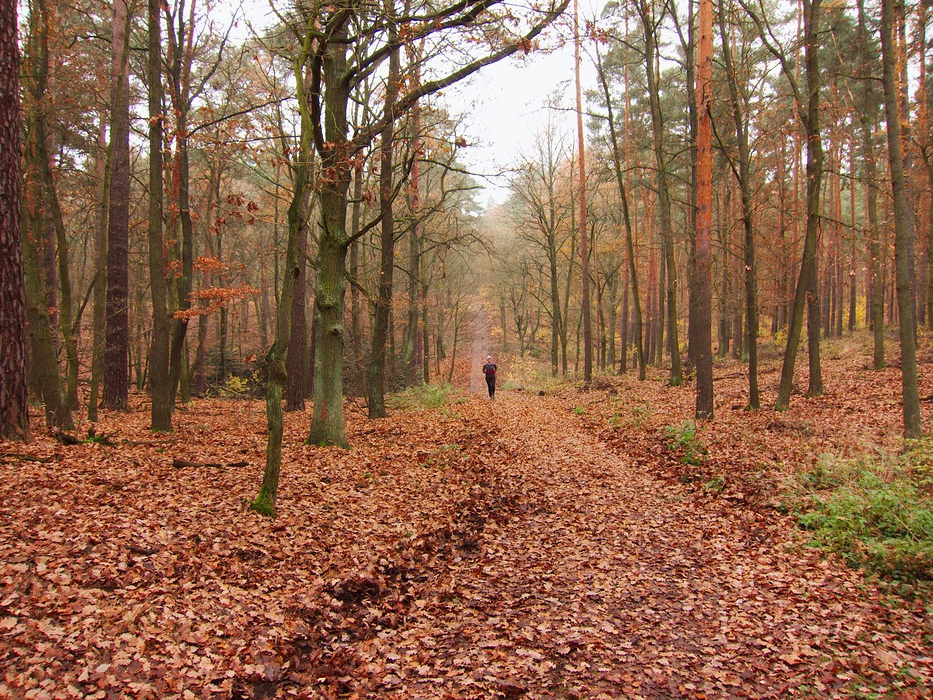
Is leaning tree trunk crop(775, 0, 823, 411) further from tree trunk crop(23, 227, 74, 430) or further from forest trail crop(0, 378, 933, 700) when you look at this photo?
tree trunk crop(23, 227, 74, 430)

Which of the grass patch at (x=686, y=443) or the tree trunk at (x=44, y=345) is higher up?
the tree trunk at (x=44, y=345)

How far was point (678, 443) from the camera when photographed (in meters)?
9.67

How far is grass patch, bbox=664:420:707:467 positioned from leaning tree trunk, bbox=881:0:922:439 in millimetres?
2889

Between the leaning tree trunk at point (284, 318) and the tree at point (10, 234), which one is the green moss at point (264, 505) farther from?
the tree at point (10, 234)

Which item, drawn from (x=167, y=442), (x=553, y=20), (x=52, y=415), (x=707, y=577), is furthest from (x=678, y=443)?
(x=52, y=415)

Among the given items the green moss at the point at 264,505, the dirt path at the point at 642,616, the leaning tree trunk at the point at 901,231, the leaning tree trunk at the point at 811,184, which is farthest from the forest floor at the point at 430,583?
the leaning tree trunk at the point at 811,184

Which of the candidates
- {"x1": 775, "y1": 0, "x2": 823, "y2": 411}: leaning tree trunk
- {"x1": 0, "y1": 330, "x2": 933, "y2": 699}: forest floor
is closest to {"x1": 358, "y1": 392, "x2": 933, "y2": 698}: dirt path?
{"x1": 0, "y1": 330, "x2": 933, "y2": 699}: forest floor

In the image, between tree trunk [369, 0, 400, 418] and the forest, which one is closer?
the forest

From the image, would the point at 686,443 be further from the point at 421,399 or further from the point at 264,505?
the point at 421,399

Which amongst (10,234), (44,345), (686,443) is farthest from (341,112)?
(686,443)

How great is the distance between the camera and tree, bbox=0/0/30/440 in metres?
6.41

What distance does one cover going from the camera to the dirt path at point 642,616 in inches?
145

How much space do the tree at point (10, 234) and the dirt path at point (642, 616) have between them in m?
6.12

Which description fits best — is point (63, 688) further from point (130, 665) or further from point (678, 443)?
point (678, 443)
